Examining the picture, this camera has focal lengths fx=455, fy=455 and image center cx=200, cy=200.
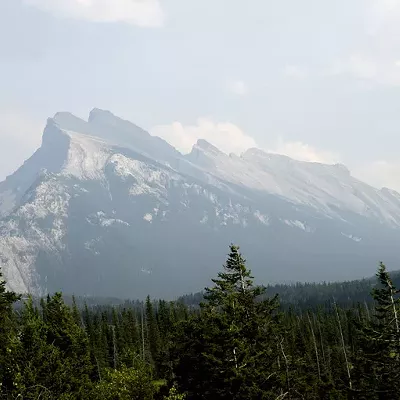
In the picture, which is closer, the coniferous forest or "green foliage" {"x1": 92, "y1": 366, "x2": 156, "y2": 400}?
"green foliage" {"x1": 92, "y1": 366, "x2": 156, "y2": 400}

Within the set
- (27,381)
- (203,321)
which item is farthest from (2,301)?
(203,321)

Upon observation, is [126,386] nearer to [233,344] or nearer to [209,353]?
[233,344]

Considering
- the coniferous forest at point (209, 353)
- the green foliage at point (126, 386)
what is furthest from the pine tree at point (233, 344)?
the green foliage at point (126, 386)

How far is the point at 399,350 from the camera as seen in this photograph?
132ft

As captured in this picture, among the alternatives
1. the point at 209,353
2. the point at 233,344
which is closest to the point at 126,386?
the point at 233,344

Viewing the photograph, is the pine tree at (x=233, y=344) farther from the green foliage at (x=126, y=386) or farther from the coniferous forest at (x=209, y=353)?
the green foliage at (x=126, y=386)

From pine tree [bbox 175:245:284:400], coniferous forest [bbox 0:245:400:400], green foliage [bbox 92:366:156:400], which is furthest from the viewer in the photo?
pine tree [bbox 175:245:284:400]

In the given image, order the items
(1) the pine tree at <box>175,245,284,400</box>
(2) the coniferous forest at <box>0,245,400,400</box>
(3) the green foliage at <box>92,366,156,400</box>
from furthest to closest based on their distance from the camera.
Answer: (1) the pine tree at <box>175,245,284,400</box>, (2) the coniferous forest at <box>0,245,400,400</box>, (3) the green foliage at <box>92,366,156,400</box>

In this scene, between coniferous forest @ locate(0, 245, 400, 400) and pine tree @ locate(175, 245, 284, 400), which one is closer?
coniferous forest @ locate(0, 245, 400, 400)

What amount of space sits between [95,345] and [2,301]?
50030mm

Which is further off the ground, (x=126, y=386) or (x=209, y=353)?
(x=126, y=386)

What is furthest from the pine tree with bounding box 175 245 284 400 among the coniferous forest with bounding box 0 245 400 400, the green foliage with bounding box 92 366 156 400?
the green foliage with bounding box 92 366 156 400

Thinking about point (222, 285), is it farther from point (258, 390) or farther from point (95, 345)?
point (95, 345)

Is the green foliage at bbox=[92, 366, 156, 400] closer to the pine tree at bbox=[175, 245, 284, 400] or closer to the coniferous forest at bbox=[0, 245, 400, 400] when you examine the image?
the coniferous forest at bbox=[0, 245, 400, 400]
